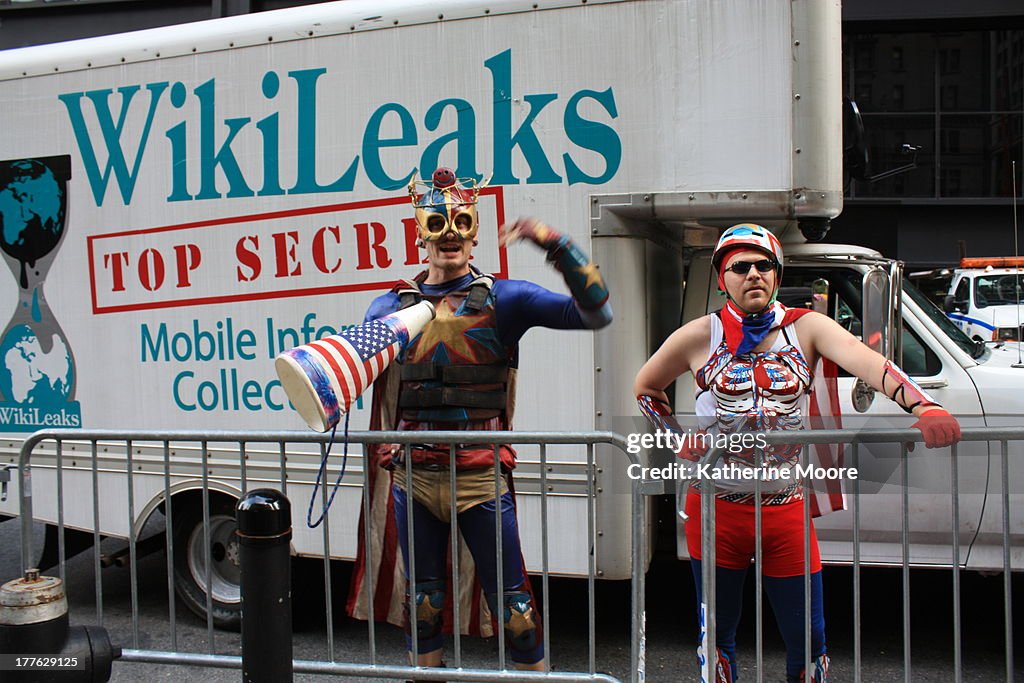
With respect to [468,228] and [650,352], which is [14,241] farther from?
[650,352]

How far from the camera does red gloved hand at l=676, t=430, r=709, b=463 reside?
3.26 m

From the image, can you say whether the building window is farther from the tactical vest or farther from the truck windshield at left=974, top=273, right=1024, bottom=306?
the tactical vest

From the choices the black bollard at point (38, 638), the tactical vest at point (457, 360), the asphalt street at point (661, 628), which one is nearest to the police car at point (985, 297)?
the asphalt street at point (661, 628)

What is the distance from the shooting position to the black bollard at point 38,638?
10.7ft

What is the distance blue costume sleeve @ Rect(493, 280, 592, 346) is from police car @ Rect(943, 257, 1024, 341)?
289 inches

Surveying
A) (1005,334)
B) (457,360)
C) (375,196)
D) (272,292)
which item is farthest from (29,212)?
(1005,334)

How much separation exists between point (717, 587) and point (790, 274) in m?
2.16

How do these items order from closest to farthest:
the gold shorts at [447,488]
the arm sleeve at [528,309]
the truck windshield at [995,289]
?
the arm sleeve at [528,309] → the gold shorts at [447,488] → the truck windshield at [995,289]

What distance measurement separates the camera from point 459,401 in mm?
3535

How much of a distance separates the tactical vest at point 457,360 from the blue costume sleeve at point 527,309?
38mm

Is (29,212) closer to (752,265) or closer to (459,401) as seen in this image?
(459,401)

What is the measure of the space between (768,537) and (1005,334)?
296 inches

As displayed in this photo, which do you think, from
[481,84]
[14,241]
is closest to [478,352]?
[481,84]

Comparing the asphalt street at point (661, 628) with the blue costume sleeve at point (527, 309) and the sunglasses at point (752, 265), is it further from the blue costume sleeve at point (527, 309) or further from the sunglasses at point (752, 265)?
the sunglasses at point (752, 265)
